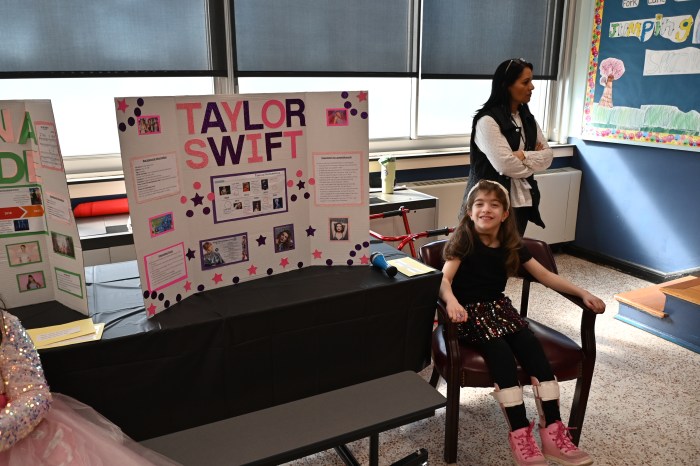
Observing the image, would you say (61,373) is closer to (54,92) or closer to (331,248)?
(331,248)

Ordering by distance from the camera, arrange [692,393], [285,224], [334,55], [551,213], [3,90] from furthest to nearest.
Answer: [551,213] → [334,55] → [3,90] → [692,393] → [285,224]

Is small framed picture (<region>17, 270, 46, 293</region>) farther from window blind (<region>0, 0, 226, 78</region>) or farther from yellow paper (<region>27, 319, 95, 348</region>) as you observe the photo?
window blind (<region>0, 0, 226, 78</region>)

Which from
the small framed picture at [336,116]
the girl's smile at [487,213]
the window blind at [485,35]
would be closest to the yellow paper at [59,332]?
the small framed picture at [336,116]

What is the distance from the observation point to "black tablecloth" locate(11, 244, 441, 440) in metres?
1.46

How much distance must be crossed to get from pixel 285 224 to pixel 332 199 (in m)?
0.18

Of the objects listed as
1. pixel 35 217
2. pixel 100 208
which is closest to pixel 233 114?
pixel 35 217

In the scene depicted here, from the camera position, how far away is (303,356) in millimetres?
1725

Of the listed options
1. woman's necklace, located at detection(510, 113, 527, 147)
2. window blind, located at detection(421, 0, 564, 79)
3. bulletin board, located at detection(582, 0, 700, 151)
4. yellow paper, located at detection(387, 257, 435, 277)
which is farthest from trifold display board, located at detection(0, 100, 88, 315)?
bulletin board, located at detection(582, 0, 700, 151)

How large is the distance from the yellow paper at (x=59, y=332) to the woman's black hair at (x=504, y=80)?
2074 mm

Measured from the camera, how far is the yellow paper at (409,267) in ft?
6.25

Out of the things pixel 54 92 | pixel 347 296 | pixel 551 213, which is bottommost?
pixel 551 213

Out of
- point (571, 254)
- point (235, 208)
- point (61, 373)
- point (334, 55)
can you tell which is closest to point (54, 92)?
point (334, 55)

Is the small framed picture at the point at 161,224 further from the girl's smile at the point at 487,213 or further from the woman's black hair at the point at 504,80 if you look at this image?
the woman's black hair at the point at 504,80

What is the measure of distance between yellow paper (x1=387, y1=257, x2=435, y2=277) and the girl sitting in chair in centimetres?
13
